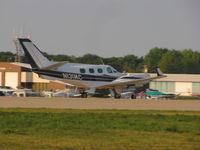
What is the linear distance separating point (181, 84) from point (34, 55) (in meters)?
53.4

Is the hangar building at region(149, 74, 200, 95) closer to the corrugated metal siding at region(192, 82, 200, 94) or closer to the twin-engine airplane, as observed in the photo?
the corrugated metal siding at region(192, 82, 200, 94)

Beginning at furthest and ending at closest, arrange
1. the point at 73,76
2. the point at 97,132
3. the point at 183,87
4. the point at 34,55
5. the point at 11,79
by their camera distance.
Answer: the point at 11,79, the point at 183,87, the point at 34,55, the point at 73,76, the point at 97,132

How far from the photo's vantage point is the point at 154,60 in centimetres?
16988

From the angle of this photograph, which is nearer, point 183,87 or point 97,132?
point 97,132

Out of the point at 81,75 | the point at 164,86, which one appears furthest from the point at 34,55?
the point at 164,86

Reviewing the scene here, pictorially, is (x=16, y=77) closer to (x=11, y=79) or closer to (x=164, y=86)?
(x=11, y=79)

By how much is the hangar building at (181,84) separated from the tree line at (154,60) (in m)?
12.1

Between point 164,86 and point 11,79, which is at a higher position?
point 11,79

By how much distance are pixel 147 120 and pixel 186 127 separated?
352 centimetres

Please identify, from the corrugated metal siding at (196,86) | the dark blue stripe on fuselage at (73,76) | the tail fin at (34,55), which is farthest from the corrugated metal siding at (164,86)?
the tail fin at (34,55)

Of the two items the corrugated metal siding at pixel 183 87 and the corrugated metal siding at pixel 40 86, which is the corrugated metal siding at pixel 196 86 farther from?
the corrugated metal siding at pixel 40 86

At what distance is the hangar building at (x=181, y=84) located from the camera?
368 ft

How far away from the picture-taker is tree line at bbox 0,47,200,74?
14175 cm

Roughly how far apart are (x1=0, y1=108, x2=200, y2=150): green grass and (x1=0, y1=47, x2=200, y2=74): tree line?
89712 millimetres
